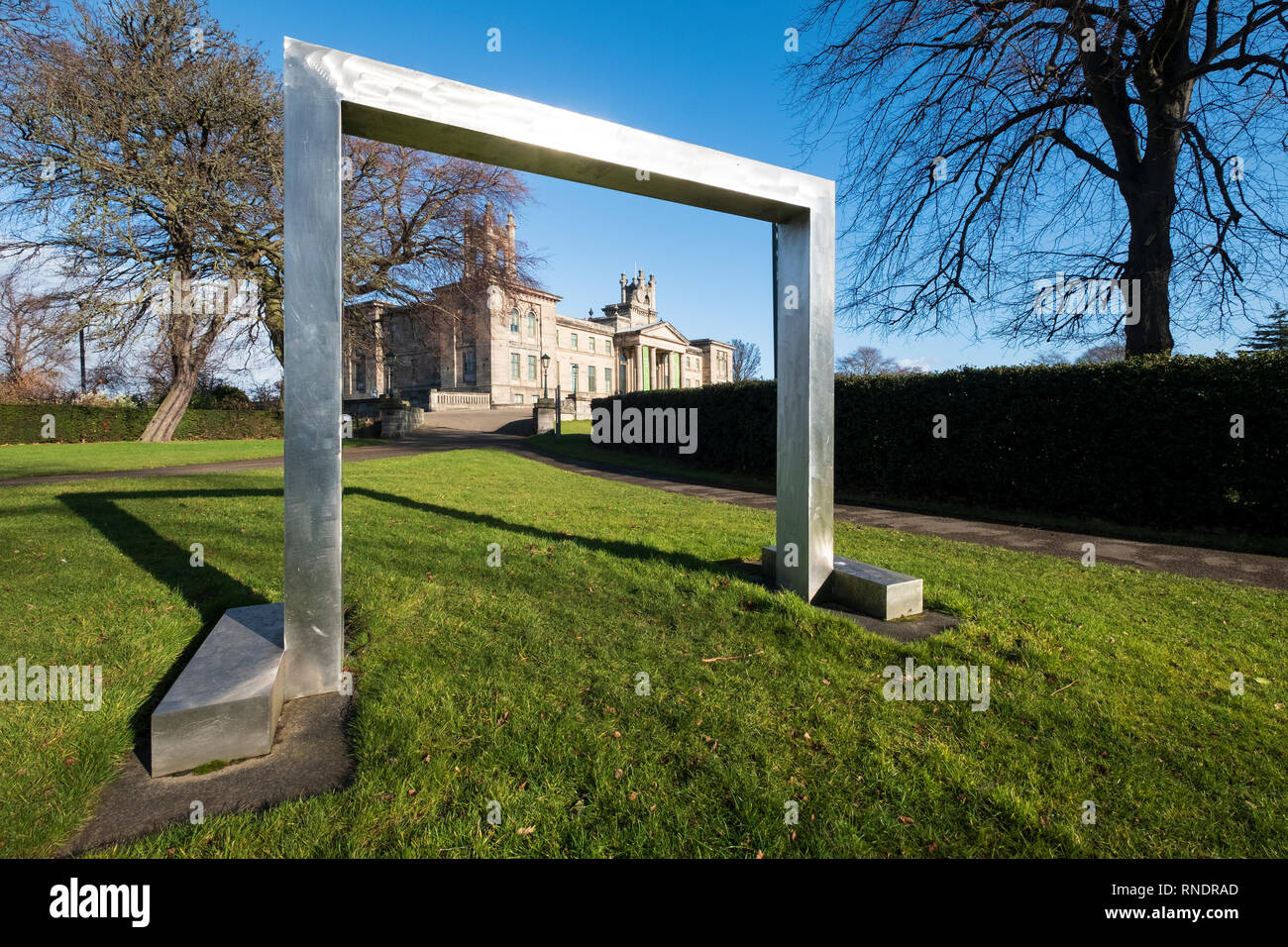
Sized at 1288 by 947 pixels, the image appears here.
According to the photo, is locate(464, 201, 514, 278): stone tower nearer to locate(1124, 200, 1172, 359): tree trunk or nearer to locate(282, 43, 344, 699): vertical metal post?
locate(1124, 200, 1172, 359): tree trunk

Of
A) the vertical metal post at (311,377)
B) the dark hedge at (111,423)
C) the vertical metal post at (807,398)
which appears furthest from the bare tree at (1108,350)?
the dark hedge at (111,423)

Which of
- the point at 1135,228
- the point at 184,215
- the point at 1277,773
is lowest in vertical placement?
the point at 1277,773

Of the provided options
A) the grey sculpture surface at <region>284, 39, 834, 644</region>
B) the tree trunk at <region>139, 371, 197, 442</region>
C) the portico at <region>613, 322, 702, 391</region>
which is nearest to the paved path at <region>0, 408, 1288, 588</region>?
the grey sculpture surface at <region>284, 39, 834, 644</region>

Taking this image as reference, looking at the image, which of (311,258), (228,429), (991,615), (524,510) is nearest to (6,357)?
(228,429)

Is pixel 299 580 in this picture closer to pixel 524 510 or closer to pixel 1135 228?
pixel 524 510

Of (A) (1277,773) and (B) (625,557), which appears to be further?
(B) (625,557)

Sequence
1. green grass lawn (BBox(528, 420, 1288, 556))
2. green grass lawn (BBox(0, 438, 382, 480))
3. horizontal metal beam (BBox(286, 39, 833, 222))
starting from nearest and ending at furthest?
horizontal metal beam (BBox(286, 39, 833, 222)) → green grass lawn (BBox(528, 420, 1288, 556)) → green grass lawn (BBox(0, 438, 382, 480))

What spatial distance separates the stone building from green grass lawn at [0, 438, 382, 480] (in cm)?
874

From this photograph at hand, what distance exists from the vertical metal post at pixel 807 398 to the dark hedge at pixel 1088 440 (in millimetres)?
7817

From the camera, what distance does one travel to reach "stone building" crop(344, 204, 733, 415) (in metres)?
28.3

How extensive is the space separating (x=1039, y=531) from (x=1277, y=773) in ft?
23.8

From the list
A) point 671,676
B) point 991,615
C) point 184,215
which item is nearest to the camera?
point 671,676

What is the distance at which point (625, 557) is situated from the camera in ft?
20.0

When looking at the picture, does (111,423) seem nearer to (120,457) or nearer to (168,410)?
(168,410)
